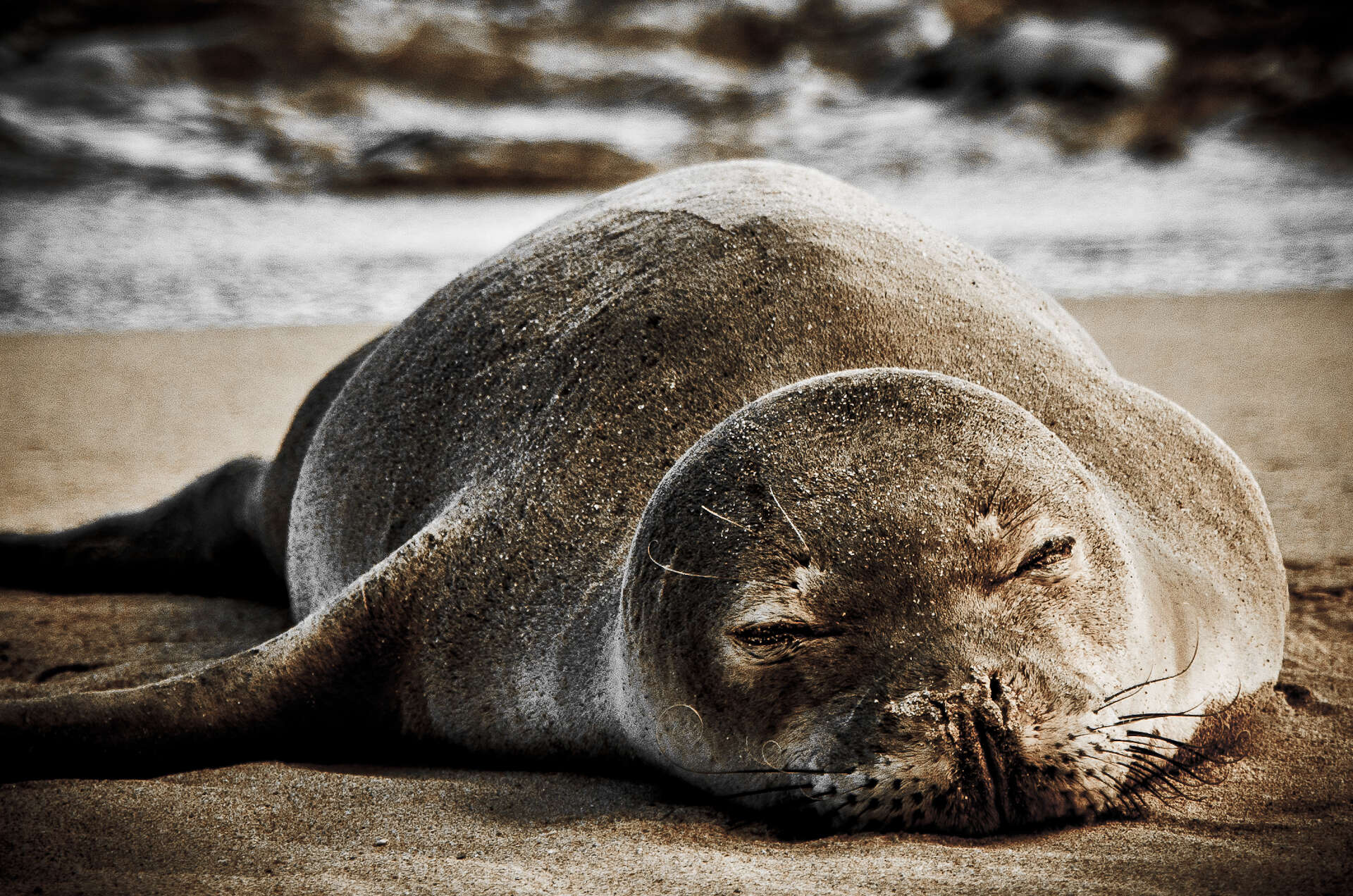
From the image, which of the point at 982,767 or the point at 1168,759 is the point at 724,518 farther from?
the point at 1168,759

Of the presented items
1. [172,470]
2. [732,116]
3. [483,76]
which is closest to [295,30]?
[483,76]

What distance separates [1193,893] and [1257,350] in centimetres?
740

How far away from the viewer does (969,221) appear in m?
15.4

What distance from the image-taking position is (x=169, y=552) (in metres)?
4.43

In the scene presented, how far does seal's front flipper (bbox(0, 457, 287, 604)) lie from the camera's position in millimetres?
4355

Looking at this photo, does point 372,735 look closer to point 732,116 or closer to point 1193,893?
point 1193,893

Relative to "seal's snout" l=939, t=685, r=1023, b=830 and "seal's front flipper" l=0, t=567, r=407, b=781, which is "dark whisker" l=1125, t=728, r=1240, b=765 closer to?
"seal's snout" l=939, t=685, r=1023, b=830

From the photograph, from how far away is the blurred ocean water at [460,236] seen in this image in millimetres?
11797

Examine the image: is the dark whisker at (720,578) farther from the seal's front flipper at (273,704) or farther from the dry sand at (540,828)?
the seal's front flipper at (273,704)

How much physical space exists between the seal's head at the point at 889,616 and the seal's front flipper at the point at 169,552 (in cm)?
269

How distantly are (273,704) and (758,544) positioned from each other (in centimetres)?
127

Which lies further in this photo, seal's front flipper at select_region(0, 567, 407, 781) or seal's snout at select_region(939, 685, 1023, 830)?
seal's front flipper at select_region(0, 567, 407, 781)

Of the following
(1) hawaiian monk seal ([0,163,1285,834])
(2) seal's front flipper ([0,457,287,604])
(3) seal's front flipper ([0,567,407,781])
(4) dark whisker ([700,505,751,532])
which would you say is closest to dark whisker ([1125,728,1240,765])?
(1) hawaiian monk seal ([0,163,1285,834])

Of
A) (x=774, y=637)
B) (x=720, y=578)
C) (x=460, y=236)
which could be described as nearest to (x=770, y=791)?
(x=774, y=637)
